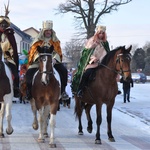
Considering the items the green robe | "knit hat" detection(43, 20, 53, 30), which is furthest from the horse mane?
"knit hat" detection(43, 20, 53, 30)

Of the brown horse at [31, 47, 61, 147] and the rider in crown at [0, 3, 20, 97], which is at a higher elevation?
the rider in crown at [0, 3, 20, 97]

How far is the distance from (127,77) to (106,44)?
70.2 inches

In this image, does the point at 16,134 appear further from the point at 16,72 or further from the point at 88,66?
the point at 88,66

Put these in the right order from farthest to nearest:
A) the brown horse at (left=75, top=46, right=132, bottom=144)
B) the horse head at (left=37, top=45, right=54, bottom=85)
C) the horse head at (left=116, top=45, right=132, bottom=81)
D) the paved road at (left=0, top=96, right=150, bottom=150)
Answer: the brown horse at (left=75, top=46, right=132, bottom=144)
the horse head at (left=116, top=45, right=132, bottom=81)
the paved road at (left=0, top=96, right=150, bottom=150)
the horse head at (left=37, top=45, right=54, bottom=85)

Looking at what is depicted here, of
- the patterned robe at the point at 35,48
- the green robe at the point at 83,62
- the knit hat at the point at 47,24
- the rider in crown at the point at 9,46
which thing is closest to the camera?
the rider in crown at the point at 9,46

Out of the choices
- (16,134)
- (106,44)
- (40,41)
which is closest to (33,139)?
(16,134)

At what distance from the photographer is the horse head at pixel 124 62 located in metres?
10.5

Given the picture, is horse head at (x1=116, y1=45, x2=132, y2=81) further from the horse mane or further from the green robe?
the green robe

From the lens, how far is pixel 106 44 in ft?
39.2

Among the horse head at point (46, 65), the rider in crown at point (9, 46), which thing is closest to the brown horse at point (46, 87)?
the horse head at point (46, 65)

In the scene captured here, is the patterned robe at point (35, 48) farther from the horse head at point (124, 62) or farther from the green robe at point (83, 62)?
the horse head at point (124, 62)

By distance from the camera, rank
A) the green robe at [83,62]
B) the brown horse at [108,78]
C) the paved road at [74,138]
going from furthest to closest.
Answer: the green robe at [83,62] < the brown horse at [108,78] < the paved road at [74,138]

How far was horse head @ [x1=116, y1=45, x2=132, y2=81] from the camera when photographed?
1053 cm

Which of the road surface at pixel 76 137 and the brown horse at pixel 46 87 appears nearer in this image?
the brown horse at pixel 46 87
